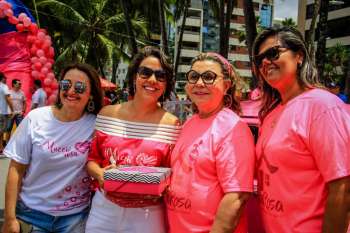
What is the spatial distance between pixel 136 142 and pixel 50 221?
2.39ft

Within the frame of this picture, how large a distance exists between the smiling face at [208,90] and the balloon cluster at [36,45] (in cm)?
788

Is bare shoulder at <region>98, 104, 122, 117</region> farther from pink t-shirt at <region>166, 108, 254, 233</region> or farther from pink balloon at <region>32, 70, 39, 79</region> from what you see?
pink balloon at <region>32, 70, 39, 79</region>

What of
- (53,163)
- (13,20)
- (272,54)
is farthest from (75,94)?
(13,20)

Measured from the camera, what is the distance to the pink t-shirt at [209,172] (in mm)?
2352

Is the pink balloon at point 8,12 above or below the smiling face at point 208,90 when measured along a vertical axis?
above

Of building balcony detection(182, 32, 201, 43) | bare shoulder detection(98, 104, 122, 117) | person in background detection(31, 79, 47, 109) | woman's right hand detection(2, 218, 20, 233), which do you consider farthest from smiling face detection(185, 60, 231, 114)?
building balcony detection(182, 32, 201, 43)

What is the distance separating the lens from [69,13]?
31.2 meters

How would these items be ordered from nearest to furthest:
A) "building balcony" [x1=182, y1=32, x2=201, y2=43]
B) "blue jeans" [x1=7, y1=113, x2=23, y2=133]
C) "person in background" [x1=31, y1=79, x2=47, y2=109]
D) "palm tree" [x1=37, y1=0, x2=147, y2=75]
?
"blue jeans" [x1=7, y1=113, x2=23, y2=133] → "person in background" [x1=31, y1=79, x2=47, y2=109] → "palm tree" [x1=37, y1=0, x2=147, y2=75] → "building balcony" [x1=182, y1=32, x2=201, y2=43]

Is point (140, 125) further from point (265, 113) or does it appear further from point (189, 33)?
point (189, 33)

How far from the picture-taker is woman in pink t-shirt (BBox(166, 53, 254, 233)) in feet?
7.66

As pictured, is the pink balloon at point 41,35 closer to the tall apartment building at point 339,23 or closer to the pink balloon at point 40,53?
the pink balloon at point 40,53

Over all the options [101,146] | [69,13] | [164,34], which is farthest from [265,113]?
[69,13]

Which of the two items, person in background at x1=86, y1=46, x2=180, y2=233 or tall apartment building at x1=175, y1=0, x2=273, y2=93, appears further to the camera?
tall apartment building at x1=175, y1=0, x2=273, y2=93

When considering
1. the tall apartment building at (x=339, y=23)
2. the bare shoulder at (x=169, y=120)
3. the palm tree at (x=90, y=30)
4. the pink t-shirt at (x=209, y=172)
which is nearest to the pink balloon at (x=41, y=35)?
the bare shoulder at (x=169, y=120)
